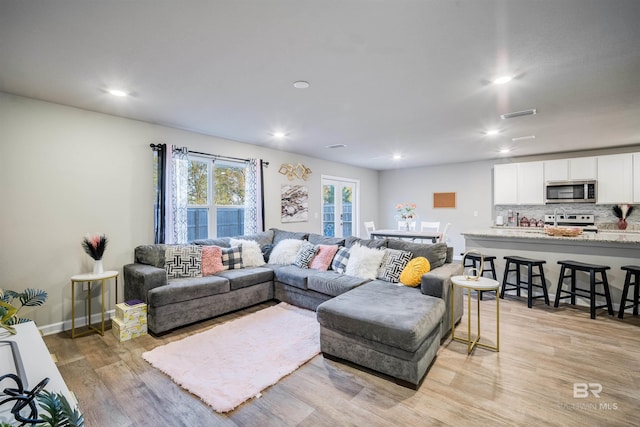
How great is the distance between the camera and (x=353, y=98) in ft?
10.2

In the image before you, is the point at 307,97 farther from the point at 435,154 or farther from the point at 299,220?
the point at 435,154

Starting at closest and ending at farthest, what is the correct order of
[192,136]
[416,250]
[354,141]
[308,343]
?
[308,343], [416,250], [192,136], [354,141]

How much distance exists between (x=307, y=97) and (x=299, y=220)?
336 cm

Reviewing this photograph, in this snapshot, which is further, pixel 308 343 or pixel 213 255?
pixel 213 255

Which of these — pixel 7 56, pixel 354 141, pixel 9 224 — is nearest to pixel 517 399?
pixel 354 141

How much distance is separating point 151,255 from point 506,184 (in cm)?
686

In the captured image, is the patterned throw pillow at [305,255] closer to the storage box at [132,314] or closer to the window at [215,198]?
the window at [215,198]

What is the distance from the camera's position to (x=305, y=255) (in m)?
4.26

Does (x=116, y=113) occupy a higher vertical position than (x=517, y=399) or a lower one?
higher

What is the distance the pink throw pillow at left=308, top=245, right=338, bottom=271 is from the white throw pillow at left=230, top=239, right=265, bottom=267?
0.83 metres

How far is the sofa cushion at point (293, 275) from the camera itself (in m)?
3.81

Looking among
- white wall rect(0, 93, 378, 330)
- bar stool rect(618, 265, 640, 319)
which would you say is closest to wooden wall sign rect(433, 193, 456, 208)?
bar stool rect(618, 265, 640, 319)

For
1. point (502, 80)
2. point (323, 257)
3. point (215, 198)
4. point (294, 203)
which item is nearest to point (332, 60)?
point (502, 80)

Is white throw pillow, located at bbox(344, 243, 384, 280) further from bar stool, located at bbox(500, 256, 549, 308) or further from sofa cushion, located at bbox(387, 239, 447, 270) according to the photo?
bar stool, located at bbox(500, 256, 549, 308)
